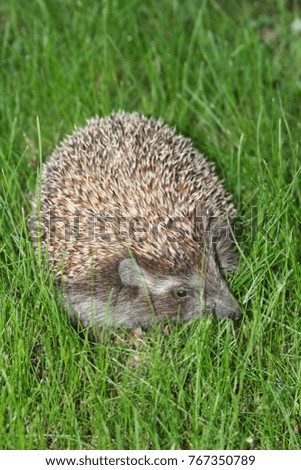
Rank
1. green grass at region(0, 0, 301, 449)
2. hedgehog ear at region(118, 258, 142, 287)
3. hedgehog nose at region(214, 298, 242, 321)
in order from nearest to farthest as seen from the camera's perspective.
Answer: green grass at region(0, 0, 301, 449) → hedgehog nose at region(214, 298, 242, 321) → hedgehog ear at region(118, 258, 142, 287)

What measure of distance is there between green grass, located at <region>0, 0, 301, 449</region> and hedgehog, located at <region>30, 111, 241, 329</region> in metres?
0.16

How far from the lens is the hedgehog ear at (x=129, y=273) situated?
4059 mm

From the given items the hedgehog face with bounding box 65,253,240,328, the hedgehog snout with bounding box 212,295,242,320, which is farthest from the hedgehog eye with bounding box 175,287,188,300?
the hedgehog snout with bounding box 212,295,242,320

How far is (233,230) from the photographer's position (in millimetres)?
4672

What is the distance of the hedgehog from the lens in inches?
158

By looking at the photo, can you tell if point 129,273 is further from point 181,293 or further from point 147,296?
point 181,293

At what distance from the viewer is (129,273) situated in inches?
161

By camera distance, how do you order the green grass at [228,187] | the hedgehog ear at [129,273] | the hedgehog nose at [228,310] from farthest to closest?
the hedgehog ear at [129,273] < the hedgehog nose at [228,310] < the green grass at [228,187]

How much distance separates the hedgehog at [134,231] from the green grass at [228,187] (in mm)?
164

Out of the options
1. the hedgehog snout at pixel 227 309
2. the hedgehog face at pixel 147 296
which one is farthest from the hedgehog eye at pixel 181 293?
the hedgehog snout at pixel 227 309

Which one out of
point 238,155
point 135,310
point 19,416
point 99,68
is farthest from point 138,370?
point 99,68

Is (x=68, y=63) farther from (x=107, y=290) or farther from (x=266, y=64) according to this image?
(x=107, y=290)
